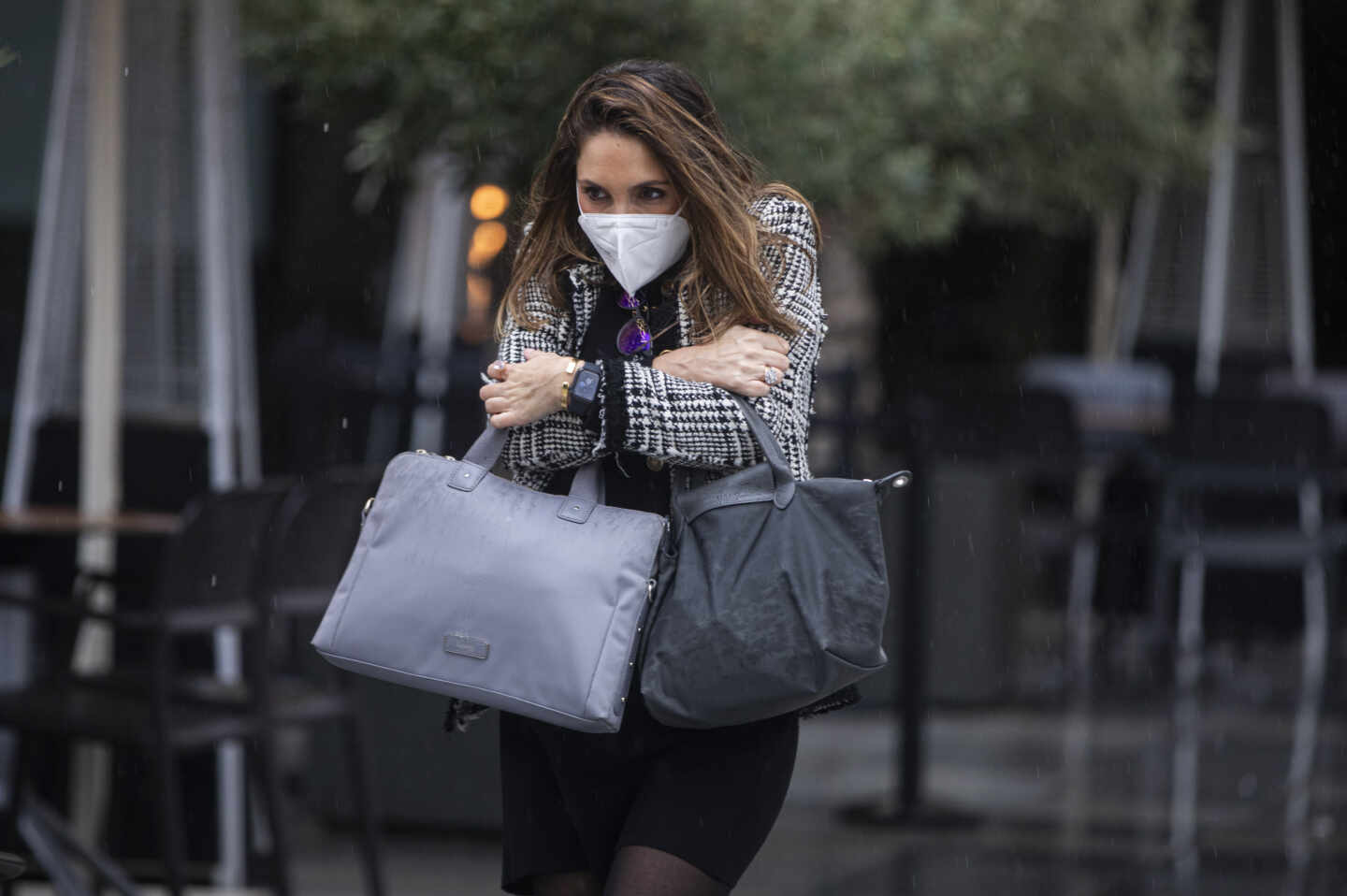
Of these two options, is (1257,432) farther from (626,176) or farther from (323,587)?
(626,176)

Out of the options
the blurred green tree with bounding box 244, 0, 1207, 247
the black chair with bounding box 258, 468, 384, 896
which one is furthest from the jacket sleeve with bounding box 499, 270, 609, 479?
the blurred green tree with bounding box 244, 0, 1207, 247

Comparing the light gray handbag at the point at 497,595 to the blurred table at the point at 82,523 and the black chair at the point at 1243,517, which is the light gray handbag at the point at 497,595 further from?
the black chair at the point at 1243,517

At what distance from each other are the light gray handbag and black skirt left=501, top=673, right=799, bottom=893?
150 mm

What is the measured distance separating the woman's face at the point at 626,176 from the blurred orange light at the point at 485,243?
753cm

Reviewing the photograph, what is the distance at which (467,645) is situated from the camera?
8.26ft

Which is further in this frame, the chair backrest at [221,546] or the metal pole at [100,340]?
the metal pole at [100,340]

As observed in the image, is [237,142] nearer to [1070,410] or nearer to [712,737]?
[712,737]

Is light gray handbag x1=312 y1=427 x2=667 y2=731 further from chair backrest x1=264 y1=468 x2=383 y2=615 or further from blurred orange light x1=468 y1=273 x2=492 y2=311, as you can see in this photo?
blurred orange light x1=468 y1=273 x2=492 y2=311

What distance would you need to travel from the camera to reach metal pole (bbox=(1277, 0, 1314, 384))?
10039 millimetres

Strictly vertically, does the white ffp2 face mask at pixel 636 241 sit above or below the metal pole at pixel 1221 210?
below

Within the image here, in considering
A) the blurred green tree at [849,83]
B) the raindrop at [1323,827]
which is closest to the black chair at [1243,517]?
the raindrop at [1323,827]

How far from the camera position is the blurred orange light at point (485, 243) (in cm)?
1028

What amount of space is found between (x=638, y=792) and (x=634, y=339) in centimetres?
68

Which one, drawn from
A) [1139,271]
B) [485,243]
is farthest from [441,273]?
[1139,271]
